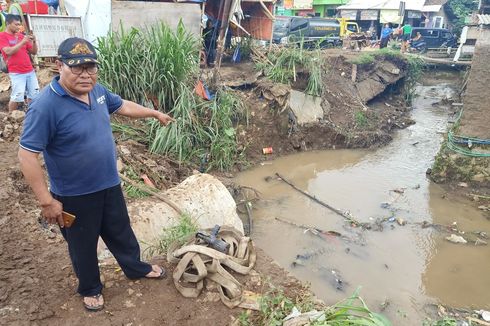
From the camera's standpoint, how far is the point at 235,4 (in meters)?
9.42

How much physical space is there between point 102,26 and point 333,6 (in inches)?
1059

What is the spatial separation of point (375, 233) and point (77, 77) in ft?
15.8

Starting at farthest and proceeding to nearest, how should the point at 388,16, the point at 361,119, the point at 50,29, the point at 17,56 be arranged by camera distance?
the point at 388,16, the point at 361,119, the point at 50,29, the point at 17,56

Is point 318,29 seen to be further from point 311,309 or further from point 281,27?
point 311,309

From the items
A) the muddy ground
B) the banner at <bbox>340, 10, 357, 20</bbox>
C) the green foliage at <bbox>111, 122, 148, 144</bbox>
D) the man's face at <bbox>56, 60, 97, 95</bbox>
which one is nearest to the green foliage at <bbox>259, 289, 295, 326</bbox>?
the muddy ground

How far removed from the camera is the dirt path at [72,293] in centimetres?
245

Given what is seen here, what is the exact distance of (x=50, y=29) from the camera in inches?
276

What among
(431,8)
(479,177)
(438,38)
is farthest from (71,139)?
(431,8)

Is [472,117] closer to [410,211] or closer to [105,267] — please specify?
[410,211]

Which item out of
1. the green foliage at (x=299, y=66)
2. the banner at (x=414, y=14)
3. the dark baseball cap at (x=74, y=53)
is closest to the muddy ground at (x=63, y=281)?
the dark baseball cap at (x=74, y=53)

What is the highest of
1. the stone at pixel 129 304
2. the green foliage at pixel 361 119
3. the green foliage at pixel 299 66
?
the green foliage at pixel 299 66

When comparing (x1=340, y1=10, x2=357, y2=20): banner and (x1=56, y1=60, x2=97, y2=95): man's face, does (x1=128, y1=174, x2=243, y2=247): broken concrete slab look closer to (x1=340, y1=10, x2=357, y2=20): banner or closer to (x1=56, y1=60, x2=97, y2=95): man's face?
(x1=56, y1=60, x2=97, y2=95): man's face

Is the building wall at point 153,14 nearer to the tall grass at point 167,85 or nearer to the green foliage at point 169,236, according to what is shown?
the tall grass at point 167,85

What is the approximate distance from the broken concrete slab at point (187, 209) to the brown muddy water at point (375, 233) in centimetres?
124
